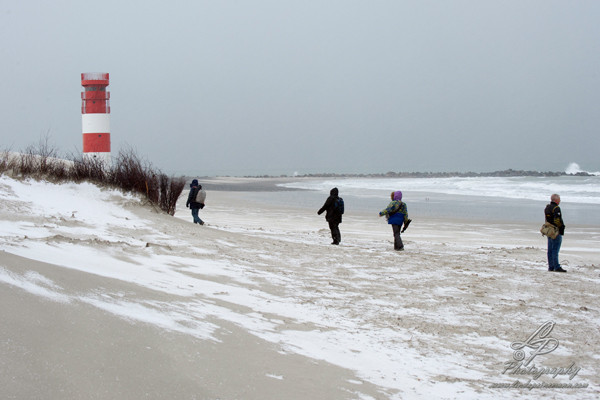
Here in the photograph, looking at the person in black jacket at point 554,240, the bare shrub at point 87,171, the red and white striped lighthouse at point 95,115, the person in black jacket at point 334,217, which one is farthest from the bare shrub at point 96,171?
the red and white striped lighthouse at point 95,115

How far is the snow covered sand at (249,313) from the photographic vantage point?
175 inches

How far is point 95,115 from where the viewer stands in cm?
2714

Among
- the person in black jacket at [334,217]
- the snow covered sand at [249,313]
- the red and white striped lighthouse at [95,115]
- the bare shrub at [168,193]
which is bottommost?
the snow covered sand at [249,313]

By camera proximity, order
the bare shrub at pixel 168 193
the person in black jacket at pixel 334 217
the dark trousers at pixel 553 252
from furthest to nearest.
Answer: the bare shrub at pixel 168 193 < the person in black jacket at pixel 334 217 < the dark trousers at pixel 553 252

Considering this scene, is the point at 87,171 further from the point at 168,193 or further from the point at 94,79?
the point at 94,79

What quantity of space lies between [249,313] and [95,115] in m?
22.6

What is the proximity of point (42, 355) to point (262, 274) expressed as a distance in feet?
16.4

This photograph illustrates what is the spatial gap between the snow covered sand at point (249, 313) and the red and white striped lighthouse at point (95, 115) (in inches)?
586

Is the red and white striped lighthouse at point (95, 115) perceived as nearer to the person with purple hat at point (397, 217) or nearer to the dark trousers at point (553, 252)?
the person with purple hat at point (397, 217)

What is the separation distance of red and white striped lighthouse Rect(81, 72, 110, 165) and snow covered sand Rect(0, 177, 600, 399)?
48.8 feet

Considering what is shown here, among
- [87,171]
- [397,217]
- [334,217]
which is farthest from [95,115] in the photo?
[397,217]

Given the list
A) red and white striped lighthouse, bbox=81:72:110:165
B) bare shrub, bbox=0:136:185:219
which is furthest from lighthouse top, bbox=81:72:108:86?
bare shrub, bbox=0:136:185:219

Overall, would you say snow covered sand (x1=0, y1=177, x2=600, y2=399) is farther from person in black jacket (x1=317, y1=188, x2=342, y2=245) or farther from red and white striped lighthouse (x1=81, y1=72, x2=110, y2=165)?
red and white striped lighthouse (x1=81, y1=72, x2=110, y2=165)

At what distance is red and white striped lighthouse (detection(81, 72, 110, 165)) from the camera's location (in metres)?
27.0
